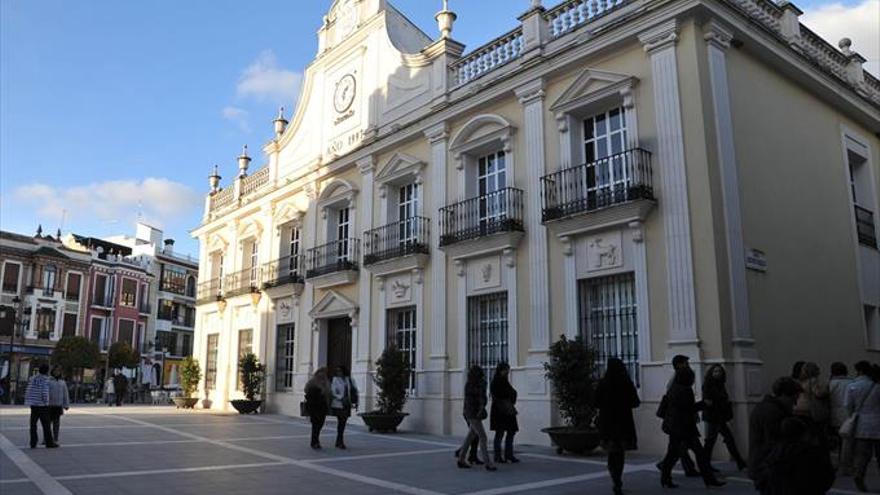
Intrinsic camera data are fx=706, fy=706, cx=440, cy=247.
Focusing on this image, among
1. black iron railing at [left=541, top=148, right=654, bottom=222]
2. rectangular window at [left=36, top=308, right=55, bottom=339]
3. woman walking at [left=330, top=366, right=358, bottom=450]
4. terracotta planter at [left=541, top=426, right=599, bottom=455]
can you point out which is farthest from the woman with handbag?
rectangular window at [left=36, top=308, right=55, bottom=339]

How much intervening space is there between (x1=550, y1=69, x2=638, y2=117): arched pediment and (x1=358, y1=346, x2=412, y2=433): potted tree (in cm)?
641

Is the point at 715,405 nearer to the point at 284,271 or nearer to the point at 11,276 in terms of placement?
the point at 284,271

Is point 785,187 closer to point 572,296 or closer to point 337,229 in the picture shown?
point 572,296

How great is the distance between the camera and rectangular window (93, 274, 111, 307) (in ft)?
160

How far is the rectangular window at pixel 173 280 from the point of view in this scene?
5708 centimetres

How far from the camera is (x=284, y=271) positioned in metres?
22.1

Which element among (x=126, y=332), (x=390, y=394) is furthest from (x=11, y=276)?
(x=390, y=394)

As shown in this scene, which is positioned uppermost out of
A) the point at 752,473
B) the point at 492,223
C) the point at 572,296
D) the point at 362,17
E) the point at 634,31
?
the point at 362,17

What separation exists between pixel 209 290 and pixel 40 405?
1505cm

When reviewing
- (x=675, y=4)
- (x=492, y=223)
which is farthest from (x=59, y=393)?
(x=675, y=4)

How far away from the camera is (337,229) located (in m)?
20.5

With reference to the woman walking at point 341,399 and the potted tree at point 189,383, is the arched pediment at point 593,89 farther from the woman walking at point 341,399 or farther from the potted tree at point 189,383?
the potted tree at point 189,383

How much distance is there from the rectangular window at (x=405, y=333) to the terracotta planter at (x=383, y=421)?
1.02 m

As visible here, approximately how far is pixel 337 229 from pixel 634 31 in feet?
35.5
